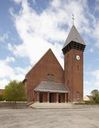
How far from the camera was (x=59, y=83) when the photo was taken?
192ft

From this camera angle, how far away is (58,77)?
5875cm

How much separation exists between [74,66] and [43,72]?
7141 mm

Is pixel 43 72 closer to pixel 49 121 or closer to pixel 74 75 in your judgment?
pixel 74 75

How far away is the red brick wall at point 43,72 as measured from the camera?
5469 centimetres

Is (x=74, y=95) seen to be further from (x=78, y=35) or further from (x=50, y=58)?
(x=78, y=35)

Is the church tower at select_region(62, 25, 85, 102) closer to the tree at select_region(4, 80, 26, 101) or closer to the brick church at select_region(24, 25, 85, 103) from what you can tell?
the brick church at select_region(24, 25, 85, 103)

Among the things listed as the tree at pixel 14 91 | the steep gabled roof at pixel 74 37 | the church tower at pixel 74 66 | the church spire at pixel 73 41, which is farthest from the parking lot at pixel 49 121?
the steep gabled roof at pixel 74 37

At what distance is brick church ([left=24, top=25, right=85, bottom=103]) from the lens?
54.8 meters

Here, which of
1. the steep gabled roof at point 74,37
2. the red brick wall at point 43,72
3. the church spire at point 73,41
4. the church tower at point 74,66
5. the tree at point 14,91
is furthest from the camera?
the steep gabled roof at point 74,37

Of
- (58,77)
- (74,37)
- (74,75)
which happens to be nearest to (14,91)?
(58,77)

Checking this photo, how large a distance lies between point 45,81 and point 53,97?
4026 millimetres

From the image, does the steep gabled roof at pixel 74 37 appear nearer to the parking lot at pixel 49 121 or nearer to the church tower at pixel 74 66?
the church tower at pixel 74 66

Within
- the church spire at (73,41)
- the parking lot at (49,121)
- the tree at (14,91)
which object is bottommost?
the parking lot at (49,121)

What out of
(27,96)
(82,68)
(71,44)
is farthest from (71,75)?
(27,96)
